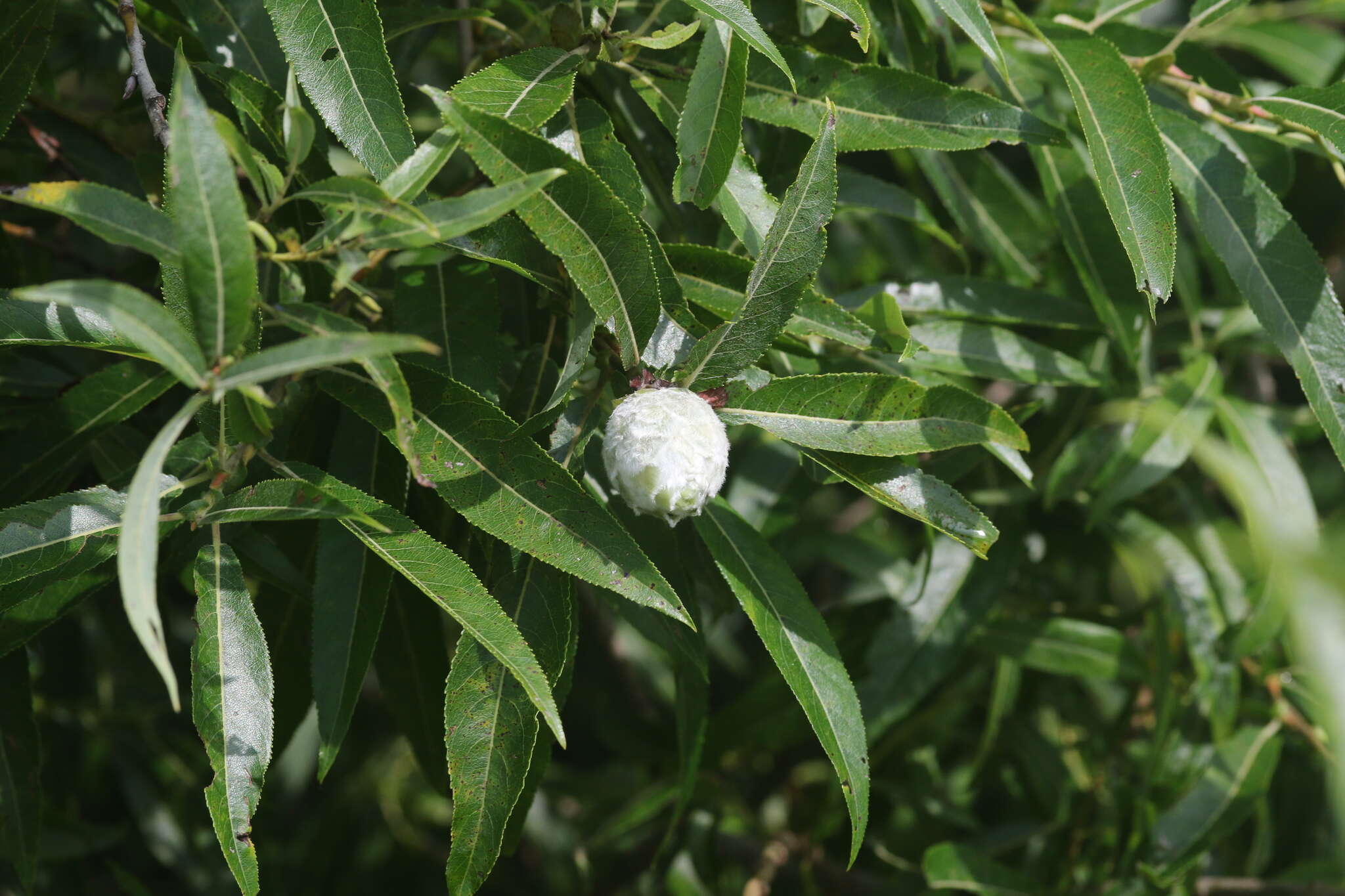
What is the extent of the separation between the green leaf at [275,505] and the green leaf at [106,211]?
19 centimetres

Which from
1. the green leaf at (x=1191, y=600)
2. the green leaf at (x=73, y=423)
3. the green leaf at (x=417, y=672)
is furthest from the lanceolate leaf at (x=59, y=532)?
the green leaf at (x=1191, y=600)

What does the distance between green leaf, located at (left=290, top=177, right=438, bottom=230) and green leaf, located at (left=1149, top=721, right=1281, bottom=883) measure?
48.9 inches

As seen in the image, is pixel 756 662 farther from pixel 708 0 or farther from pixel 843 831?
pixel 708 0

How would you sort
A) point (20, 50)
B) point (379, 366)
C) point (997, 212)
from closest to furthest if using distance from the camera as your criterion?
point (379, 366) → point (20, 50) → point (997, 212)

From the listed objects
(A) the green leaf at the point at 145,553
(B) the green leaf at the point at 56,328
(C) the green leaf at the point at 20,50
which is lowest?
(B) the green leaf at the point at 56,328

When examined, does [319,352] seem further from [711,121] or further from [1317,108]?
[1317,108]

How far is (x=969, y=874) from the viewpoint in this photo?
4.51 feet

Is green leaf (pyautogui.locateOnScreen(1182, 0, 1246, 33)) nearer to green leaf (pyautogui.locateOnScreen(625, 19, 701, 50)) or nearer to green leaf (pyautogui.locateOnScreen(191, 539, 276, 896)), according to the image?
green leaf (pyautogui.locateOnScreen(625, 19, 701, 50))

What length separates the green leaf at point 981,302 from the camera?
3.79ft

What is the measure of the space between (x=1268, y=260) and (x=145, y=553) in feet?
3.31

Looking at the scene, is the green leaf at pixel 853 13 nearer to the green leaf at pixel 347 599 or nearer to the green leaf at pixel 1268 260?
the green leaf at pixel 1268 260

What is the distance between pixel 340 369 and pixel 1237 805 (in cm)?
129

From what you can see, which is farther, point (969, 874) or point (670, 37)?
point (969, 874)

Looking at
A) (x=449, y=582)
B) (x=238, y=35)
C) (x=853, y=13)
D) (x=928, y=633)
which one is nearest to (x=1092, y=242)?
(x=853, y=13)
